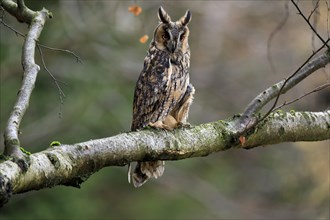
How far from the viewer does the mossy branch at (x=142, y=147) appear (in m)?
3.66

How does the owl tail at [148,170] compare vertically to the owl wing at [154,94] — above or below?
below

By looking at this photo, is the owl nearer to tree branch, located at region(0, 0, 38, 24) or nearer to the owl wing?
the owl wing

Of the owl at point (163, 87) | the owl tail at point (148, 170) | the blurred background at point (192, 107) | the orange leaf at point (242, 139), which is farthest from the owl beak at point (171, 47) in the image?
the blurred background at point (192, 107)

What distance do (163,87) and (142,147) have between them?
1620 mm

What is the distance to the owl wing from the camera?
5965mm

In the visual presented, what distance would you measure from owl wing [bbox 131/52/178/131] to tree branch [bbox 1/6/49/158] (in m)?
1.35

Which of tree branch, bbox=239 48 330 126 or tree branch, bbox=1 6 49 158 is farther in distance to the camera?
tree branch, bbox=239 48 330 126

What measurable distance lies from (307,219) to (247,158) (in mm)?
4175

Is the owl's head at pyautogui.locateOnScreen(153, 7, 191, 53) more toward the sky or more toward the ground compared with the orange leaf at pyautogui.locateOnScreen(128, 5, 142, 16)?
more toward the sky

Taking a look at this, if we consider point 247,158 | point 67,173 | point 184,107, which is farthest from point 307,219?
point 67,173

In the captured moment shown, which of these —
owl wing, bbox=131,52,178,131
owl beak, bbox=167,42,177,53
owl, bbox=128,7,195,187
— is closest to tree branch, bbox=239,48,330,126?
owl, bbox=128,7,195,187

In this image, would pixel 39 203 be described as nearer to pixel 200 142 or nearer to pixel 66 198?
pixel 66 198

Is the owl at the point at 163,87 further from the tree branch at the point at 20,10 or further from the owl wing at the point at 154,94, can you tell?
the tree branch at the point at 20,10

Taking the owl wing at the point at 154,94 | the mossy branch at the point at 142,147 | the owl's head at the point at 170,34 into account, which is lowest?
the mossy branch at the point at 142,147
